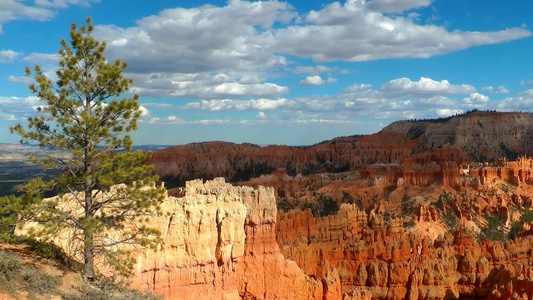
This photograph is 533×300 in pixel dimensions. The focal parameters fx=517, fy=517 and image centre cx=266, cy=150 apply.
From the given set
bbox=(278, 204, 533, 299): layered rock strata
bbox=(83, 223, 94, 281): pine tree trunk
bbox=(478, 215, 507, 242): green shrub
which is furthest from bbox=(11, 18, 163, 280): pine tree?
bbox=(478, 215, 507, 242): green shrub

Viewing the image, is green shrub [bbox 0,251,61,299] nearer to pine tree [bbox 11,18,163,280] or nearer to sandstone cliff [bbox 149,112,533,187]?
pine tree [bbox 11,18,163,280]

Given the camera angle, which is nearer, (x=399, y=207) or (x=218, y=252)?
(x=218, y=252)

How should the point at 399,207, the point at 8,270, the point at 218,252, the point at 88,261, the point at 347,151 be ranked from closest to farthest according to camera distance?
the point at 8,270
the point at 88,261
the point at 218,252
the point at 399,207
the point at 347,151

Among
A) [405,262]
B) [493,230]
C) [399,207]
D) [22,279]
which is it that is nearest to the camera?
[22,279]

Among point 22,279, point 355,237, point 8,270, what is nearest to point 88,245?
point 22,279

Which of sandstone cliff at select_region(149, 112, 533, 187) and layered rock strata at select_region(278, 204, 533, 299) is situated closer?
layered rock strata at select_region(278, 204, 533, 299)

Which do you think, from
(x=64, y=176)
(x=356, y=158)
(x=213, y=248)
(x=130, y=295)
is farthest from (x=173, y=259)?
(x=356, y=158)

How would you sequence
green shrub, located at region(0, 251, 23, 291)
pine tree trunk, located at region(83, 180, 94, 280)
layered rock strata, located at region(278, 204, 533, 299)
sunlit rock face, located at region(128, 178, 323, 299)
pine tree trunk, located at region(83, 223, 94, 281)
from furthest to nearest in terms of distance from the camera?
layered rock strata, located at region(278, 204, 533, 299) → sunlit rock face, located at region(128, 178, 323, 299) → pine tree trunk, located at region(83, 223, 94, 281) → pine tree trunk, located at region(83, 180, 94, 280) → green shrub, located at region(0, 251, 23, 291)

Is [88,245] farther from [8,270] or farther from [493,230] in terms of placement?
[493,230]

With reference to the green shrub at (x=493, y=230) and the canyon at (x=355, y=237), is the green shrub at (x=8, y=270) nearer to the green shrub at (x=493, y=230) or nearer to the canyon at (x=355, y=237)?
the canyon at (x=355, y=237)

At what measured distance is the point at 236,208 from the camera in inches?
909

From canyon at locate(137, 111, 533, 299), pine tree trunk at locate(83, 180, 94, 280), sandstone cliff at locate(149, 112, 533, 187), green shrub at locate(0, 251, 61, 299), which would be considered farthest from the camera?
sandstone cliff at locate(149, 112, 533, 187)

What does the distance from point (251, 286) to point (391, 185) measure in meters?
55.8

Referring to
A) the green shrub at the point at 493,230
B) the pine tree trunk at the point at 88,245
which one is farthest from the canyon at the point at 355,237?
the pine tree trunk at the point at 88,245
